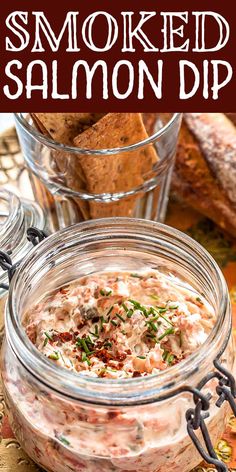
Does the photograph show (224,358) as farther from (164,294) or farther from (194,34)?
(194,34)

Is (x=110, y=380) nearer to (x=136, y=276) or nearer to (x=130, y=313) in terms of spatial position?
(x=130, y=313)

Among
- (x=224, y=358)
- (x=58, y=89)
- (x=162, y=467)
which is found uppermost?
(x=58, y=89)

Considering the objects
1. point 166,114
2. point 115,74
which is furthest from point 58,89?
point 166,114

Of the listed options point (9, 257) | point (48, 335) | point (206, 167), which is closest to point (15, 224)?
point (9, 257)

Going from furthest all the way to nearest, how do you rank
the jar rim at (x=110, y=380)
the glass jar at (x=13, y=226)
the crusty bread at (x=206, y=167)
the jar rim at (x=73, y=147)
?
the crusty bread at (x=206, y=167) < the jar rim at (x=73, y=147) < the glass jar at (x=13, y=226) < the jar rim at (x=110, y=380)

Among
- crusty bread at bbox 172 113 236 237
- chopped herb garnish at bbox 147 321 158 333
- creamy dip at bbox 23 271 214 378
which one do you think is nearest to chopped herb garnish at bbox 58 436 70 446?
creamy dip at bbox 23 271 214 378

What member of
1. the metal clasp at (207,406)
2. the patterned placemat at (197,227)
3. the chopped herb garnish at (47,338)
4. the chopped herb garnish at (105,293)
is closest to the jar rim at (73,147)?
the patterned placemat at (197,227)

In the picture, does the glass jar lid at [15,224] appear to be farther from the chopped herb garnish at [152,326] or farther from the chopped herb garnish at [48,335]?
the chopped herb garnish at [152,326]
